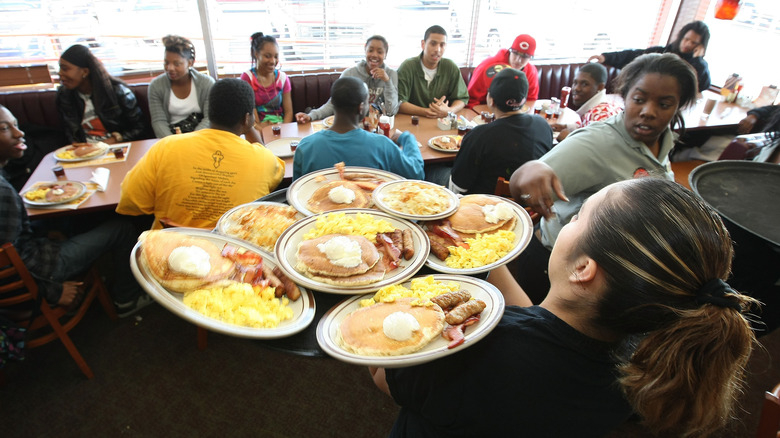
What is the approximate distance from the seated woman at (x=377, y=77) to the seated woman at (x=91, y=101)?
1780 millimetres

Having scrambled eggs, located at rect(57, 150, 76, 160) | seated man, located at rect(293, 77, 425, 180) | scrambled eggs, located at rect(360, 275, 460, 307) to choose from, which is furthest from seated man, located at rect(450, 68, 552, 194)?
scrambled eggs, located at rect(57, 150, 76, 160)

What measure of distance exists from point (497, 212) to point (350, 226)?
1.94ft

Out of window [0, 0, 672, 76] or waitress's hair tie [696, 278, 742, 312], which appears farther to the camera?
window [0, 0, 672, 76]

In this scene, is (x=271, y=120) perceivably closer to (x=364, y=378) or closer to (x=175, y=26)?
(x=175, y=26)

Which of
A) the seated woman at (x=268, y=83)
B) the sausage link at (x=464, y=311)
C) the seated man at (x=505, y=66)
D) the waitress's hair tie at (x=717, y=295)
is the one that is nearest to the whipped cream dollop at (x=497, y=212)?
the sausage link at (x=464, y=311)

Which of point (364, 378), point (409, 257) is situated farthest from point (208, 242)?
point (364, 378)

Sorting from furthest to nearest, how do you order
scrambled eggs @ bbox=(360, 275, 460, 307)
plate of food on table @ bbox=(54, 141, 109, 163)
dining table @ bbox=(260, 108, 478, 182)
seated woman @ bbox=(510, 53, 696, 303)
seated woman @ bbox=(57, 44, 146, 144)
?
seated woman @ bbox=(57, 44, 146, 144) → dining table @ bbox=(260, 108, 478, 182) → plate of food on table @ bbox=(54, 141, 109, 163) → seated woman @ bbox=(510, 53, 696, 303) → scrambled eggs @ bbox=(360, 275, 460, 307)

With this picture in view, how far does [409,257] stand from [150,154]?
1.72 m

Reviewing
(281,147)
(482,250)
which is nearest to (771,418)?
(482,250)

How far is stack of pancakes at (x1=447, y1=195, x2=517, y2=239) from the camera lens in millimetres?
1511

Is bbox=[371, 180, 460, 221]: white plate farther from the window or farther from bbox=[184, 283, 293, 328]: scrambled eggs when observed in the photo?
the window

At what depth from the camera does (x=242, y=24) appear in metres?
5.02

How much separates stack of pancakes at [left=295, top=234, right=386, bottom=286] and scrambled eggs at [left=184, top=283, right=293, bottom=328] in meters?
0.12

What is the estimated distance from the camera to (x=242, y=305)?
3.76 ft
